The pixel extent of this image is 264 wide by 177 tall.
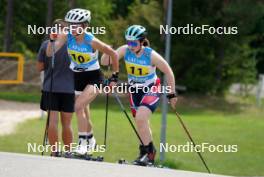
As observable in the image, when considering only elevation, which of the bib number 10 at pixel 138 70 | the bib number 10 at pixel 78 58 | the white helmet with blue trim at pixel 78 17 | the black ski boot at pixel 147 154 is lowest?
the black ski boot at pixel 147 154

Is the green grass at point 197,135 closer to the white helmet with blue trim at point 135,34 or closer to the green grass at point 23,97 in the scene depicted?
the green grass at point 23,97

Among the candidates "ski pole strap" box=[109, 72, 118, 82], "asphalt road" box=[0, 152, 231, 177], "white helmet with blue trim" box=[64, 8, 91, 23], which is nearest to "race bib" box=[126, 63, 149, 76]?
"ski pole strap" box=[109, 72, 118, 82]

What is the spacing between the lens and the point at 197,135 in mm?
21406

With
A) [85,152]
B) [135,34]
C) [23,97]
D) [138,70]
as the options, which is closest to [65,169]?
[85,152]

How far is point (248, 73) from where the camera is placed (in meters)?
38.0

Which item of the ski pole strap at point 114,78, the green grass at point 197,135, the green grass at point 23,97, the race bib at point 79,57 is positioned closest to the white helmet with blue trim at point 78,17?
the race bib at point 79,57

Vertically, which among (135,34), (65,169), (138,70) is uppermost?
(135,34)

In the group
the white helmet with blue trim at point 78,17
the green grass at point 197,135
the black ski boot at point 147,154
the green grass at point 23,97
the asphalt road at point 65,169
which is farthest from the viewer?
the green grass at point 23,97

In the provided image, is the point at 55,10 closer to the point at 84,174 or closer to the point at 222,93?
the point at 222,93

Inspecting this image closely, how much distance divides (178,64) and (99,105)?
20.5ft

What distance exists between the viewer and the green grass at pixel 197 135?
15.8 metres

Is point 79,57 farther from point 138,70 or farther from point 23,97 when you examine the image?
point 23,97

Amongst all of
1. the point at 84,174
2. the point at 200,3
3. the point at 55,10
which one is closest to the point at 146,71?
the point at 84,174

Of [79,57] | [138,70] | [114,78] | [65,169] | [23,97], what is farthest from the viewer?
[23,97]
